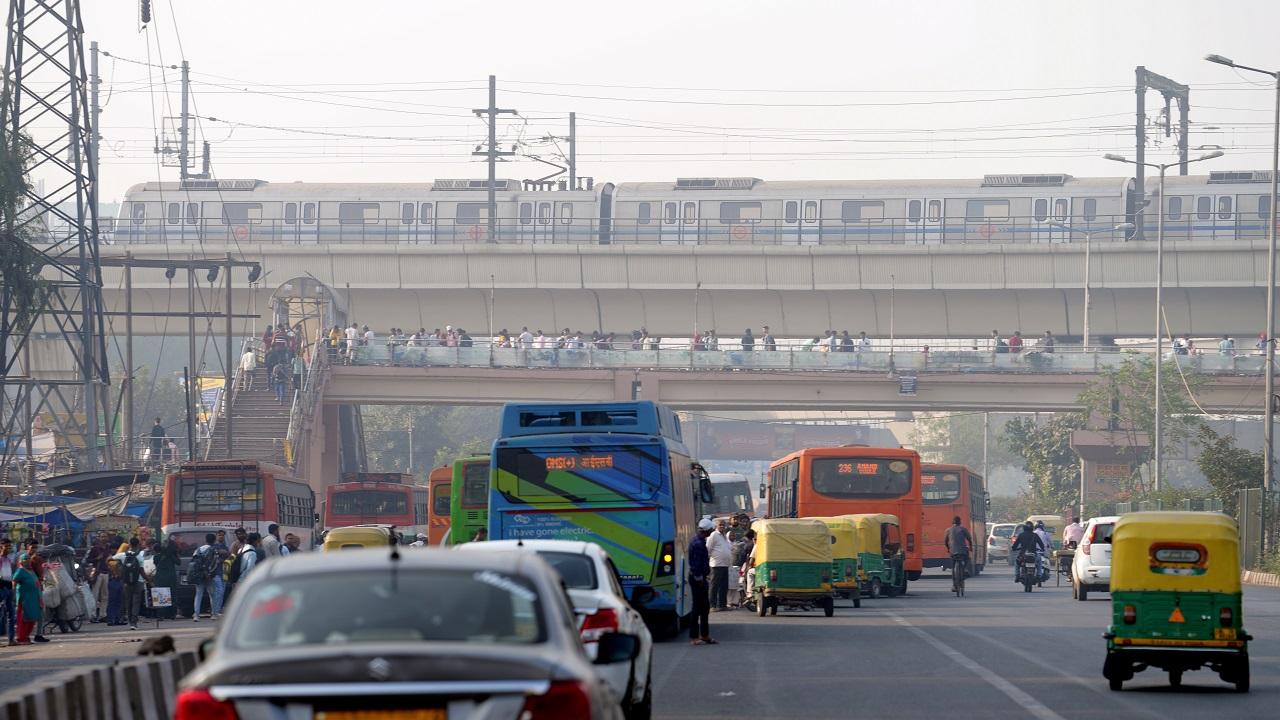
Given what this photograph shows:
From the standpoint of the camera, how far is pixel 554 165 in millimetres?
77375

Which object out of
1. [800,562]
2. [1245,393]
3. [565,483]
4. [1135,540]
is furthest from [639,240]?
[1135,540]

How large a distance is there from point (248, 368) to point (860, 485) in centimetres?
2720

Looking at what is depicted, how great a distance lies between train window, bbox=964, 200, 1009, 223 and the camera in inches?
2640

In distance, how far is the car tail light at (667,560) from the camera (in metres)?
23.1

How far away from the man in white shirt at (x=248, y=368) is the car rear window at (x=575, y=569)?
4751 cm

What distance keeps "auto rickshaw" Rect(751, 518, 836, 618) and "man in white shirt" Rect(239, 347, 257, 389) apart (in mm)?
35150

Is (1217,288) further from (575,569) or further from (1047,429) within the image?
(575,569)

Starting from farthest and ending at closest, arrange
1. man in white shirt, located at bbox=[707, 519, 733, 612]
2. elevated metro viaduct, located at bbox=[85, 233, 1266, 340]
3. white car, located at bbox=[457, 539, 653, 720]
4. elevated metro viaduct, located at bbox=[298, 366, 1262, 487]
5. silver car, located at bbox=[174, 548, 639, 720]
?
elevated metro viaduct, located at bbox=[85, 233, 1266, 340] < elevated metro viaduct, located at bbox=[298, 366, 1262, 487] < man in white shirt, located at bbox=[707, 519, 733, 612] < white car, located at bbox=[457, 539, 653, 720] < silver car, located at bbox=[174, 548, 639, 720]

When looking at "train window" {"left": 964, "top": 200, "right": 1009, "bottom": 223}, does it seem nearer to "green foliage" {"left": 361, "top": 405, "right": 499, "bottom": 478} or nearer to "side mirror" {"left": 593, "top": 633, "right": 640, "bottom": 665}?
"side mirror" {"left": 593, "top": 633, "right": 640, "bottom": 665}

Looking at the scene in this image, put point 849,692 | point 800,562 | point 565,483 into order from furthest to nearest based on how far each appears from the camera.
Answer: point 800,562
point 565,483
point 849,692

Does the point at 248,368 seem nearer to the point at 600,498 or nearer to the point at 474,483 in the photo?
the point at 474,483

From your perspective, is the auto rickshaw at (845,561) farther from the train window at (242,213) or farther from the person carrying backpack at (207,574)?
the train window at (242,213)

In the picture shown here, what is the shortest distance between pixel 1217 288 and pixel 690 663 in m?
51.4

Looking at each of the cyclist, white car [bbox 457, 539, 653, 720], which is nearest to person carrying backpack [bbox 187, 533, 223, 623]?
the cyclist
